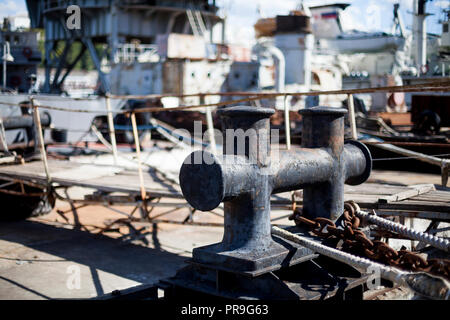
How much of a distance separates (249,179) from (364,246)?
878mm

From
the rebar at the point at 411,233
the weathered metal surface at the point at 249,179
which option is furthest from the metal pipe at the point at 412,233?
the weathered metal surface at the point at 249,179

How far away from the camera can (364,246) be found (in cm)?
352

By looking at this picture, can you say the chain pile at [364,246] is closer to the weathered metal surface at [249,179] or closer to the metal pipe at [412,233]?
the metal pipe at [412,233]

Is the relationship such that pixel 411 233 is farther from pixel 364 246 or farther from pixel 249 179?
pixel 249 179

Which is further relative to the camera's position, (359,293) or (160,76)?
(160,76)

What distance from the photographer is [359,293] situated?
3592 mm

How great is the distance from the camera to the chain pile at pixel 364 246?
3150mm

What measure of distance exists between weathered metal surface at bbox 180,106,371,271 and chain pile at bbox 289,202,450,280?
0.75 ft

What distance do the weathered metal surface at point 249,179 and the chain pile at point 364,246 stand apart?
0.75 ft

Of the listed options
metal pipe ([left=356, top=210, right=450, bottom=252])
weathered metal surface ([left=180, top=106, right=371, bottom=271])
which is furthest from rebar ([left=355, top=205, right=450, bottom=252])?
weathered metal surface ([left=180, top=106, right=371, bottom=271])

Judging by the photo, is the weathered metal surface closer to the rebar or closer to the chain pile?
the chain pile
